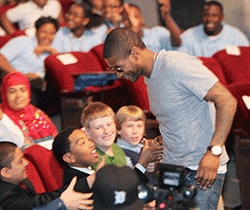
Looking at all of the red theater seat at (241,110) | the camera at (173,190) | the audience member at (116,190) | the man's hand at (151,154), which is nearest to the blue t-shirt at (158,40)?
A: the red theater seat at (241,110)

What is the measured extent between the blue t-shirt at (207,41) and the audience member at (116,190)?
132 inches

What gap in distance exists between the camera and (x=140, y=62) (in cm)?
133

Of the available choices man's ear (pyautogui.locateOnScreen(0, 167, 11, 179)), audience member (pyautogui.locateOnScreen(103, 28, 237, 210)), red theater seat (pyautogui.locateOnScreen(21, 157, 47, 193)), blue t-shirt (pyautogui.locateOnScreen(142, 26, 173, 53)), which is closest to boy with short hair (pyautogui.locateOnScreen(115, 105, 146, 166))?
red theater seat (pyautogui.locateOnScreen(21, 157, 47, 193))

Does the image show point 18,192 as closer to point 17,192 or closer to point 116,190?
point 17,192

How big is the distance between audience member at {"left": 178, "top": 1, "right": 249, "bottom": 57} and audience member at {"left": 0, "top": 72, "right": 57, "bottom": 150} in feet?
6.90

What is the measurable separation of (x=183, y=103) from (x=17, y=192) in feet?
2.44

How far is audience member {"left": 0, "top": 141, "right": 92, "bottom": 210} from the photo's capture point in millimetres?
1360

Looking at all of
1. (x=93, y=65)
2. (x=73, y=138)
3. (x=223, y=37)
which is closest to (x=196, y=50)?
(x=223, y=37)

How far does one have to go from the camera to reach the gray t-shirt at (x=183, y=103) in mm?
1279

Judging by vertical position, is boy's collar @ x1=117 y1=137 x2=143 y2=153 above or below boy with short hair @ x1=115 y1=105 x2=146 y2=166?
below

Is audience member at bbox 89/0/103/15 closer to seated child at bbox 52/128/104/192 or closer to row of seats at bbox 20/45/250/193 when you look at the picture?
row of seats at bbox 20/45/250/193

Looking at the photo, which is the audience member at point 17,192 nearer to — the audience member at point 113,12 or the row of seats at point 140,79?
the row of seats at point 140,79

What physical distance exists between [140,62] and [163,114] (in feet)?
0.74

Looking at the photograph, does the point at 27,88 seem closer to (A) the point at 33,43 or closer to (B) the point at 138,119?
(B) the point at 138,119
